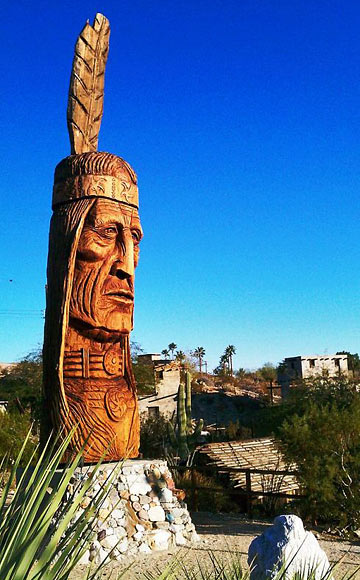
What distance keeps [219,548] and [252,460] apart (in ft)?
22.1

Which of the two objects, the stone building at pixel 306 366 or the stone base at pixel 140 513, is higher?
the stone building at pixel 306 366

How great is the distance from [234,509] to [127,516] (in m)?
5.55

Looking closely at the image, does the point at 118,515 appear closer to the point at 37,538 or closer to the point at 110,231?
the point at 110,231

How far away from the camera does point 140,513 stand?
24.6ft

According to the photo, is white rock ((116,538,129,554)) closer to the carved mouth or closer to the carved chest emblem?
the carved chest emblem

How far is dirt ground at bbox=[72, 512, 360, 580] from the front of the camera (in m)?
6.63

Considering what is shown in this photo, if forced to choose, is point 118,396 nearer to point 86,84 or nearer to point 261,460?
point 86,84

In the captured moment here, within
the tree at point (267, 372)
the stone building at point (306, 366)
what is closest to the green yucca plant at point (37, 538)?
the stone building at point (306, 366)

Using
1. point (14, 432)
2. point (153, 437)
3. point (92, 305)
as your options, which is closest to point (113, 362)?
point (92, 305)

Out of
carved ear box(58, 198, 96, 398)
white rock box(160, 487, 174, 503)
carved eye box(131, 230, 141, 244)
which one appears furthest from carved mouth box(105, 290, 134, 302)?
white rock box(160, 487, 174, 503)

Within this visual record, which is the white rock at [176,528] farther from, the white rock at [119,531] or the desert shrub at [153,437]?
the desert shrub at [153,437]

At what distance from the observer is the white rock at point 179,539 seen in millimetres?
7620

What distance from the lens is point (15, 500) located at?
207 cm

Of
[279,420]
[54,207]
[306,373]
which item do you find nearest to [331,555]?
[54,207]
